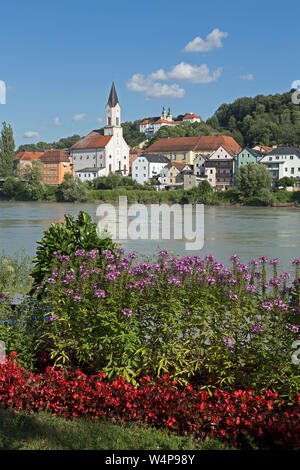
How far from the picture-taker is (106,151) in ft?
363

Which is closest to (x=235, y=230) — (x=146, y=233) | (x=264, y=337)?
(x=146, y=233)

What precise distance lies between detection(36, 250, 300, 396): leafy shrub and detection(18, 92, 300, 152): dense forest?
106m

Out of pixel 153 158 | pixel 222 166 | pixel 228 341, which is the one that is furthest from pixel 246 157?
pixel 228 341

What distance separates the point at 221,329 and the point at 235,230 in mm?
27769

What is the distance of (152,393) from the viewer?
3924 millimetres

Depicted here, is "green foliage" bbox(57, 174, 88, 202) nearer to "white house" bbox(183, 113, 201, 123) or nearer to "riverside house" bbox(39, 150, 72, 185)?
"riverside house" bbox(39, 150, 72, 185)

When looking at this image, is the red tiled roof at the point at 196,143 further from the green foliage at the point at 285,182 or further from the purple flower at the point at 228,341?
the purple flower at the point at 228,341

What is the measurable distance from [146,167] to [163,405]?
96.4m

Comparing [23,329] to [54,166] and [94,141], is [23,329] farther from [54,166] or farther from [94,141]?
[94,141]

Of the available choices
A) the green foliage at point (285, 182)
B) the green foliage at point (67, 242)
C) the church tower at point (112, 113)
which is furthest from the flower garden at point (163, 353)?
the church tower at point (112, 113)

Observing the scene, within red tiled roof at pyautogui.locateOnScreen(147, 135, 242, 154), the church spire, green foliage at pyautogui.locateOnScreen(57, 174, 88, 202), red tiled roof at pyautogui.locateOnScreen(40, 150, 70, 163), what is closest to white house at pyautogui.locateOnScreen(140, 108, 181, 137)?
the church spire

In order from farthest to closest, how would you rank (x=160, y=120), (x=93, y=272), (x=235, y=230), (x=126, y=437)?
(x=160, y=120) → (x=235, y=230) → (x=93, y=272) → (x=126, y=437)

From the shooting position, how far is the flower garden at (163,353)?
146 inches
